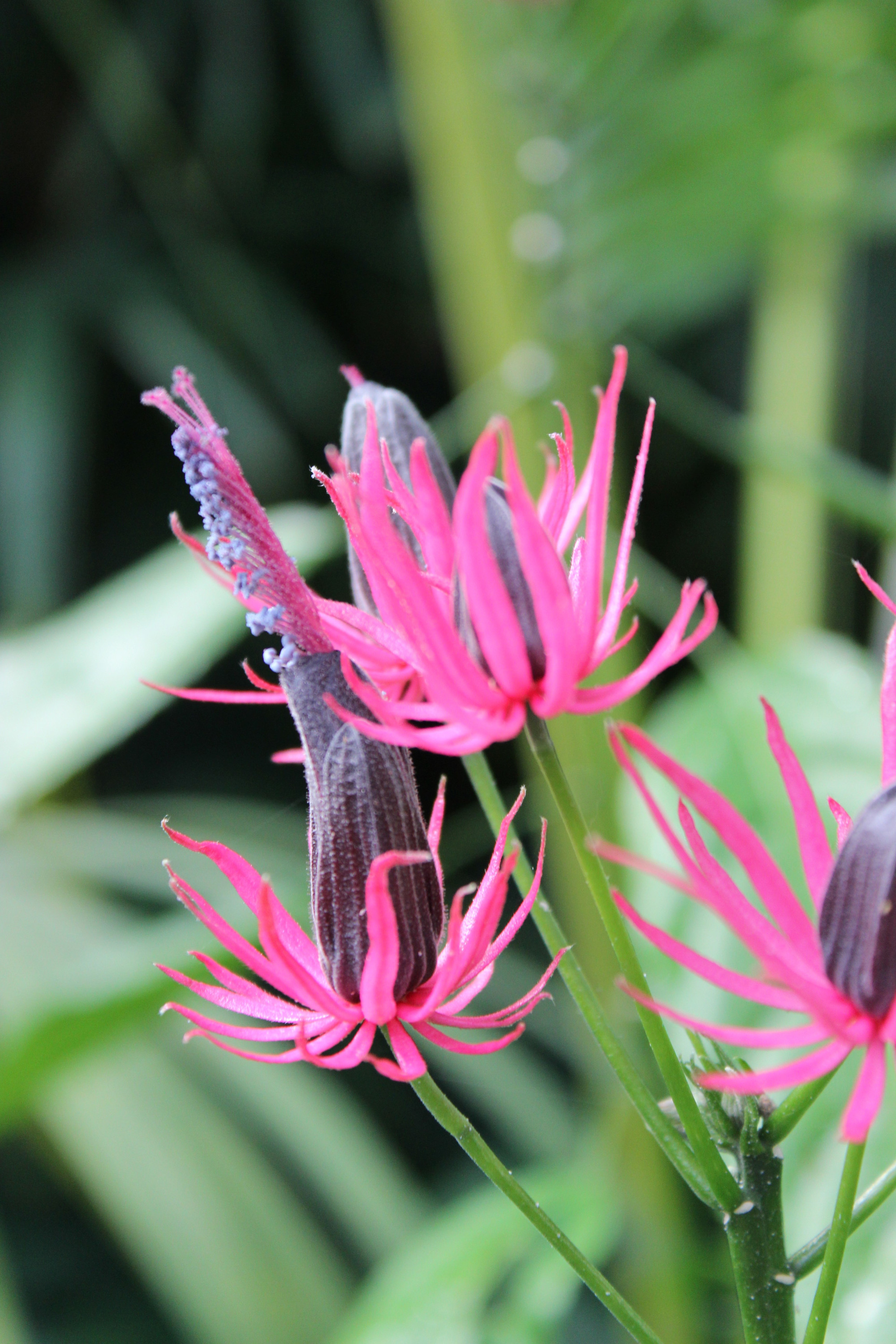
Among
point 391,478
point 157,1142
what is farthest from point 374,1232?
point 391,478

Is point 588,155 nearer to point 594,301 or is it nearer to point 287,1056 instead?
point 594,301

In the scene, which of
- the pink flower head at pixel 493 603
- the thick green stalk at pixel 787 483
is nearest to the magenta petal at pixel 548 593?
the pink flower head at pixel 493 603

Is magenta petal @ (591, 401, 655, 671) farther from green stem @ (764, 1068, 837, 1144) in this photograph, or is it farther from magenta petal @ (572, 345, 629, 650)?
green stem @ (764, 1068, 837, 1144)

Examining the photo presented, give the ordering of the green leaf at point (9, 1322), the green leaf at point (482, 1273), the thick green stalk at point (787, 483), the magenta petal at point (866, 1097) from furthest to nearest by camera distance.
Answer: the thick green stalk at point (787, 483) < the green leaf at point (9, 1322) < the green leaf at point (482, 1273) < the magenta petal at point (866, 1097)

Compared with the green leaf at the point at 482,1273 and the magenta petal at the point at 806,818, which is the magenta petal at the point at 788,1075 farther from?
the green leaf at the point at 482,1273

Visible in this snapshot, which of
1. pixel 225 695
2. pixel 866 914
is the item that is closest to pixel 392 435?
pixel 225 695

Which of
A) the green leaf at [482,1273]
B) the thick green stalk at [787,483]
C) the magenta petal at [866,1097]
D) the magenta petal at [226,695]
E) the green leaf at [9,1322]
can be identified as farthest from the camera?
the thick green stalk at [787,483]
